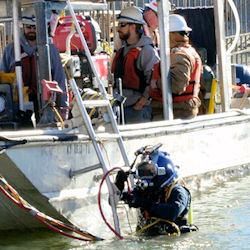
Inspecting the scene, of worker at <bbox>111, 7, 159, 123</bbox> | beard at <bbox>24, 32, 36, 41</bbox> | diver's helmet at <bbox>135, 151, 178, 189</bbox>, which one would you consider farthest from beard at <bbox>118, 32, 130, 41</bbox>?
diver's helmet at <bbox>135, 151, 178, 189</bbox>

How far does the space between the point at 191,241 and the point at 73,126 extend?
1.56m

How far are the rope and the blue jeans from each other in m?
2.42

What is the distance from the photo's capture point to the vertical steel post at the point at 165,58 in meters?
11.4

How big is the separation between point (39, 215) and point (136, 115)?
2.89 metres

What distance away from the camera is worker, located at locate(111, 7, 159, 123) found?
11.6 metres

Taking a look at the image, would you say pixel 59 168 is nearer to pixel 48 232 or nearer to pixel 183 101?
pixel 48 232

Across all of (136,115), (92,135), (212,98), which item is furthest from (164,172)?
(212,98)


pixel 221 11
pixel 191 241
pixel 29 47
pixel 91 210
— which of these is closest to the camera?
pixel 191 241

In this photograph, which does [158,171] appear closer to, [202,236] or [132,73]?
[202,236]

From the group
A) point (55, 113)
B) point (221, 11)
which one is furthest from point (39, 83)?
point (221, 11)

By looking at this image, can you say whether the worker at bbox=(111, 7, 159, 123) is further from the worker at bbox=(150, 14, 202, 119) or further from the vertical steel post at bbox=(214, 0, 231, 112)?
the vertical steel post at bbox=(214, 0, 231, 112)

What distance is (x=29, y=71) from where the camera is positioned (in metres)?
10.6

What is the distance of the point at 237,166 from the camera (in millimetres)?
12961

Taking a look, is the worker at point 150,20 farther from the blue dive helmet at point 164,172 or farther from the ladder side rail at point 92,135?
the blue dive helmet at point 164,172
